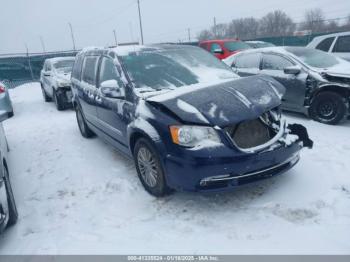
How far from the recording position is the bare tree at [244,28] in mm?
67044

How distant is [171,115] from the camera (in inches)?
122

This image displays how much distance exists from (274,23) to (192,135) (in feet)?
231

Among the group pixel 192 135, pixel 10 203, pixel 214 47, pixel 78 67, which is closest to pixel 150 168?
pixel 192 135

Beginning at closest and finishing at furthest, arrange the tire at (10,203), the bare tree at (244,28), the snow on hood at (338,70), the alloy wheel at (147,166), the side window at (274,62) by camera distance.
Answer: the tire at (10,203), the alloy wheel at (147,166), the snow on hood at (338,70), the side window at (274,62), the bare tree at (244,28)

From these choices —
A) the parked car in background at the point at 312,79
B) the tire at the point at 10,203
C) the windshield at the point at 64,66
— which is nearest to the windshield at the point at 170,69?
the tire at the point at 10,203

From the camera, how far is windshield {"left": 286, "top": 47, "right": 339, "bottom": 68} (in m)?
6.18

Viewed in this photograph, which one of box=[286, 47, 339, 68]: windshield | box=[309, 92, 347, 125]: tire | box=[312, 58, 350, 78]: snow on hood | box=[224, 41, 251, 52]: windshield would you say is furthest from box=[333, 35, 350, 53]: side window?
box=[224, 41, 251, 52]: windshield

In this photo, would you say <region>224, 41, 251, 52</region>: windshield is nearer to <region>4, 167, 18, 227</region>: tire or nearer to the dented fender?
the dented fender

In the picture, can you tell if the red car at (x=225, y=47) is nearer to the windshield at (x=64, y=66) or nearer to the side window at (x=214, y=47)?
the side window at (x=214, y=47)

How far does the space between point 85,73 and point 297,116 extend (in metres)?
4.61

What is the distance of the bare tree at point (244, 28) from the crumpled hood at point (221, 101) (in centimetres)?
6687

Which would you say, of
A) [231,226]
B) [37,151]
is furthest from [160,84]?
[37,151]

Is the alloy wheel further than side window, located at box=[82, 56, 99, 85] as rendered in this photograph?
No

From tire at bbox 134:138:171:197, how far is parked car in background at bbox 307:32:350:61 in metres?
6.70
